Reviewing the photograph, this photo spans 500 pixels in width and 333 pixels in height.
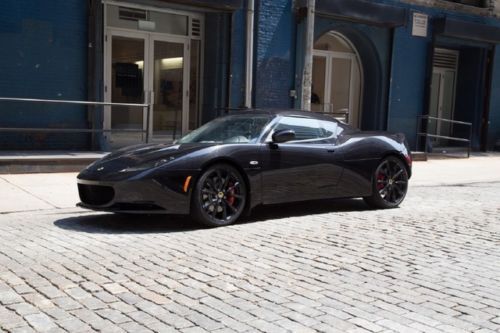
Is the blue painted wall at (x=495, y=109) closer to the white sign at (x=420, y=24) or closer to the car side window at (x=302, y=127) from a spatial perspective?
the white sign at (x=420, y=24)

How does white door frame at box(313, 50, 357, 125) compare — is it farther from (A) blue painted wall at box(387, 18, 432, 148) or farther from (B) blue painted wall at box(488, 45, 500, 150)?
(B) blue painted wall at box(488, 45, 500, 150)

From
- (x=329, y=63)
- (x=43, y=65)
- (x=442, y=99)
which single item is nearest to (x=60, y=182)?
(x=43, y=65)

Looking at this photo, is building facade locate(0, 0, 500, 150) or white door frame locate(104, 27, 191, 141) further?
white door frame locate(104, 27, 191, 141)

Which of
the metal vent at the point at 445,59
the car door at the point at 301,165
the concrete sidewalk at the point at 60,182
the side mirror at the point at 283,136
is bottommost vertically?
the concrete sidewalk at the point at 60,182

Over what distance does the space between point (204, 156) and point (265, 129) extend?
3.63ft

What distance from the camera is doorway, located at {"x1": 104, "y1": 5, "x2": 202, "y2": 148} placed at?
13.2 metres

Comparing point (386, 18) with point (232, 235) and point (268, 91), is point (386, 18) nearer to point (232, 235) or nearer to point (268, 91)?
point (268, 91)

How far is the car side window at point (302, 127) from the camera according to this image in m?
7.75

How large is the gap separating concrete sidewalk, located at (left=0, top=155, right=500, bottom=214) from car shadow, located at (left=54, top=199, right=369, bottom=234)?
1.04 meters

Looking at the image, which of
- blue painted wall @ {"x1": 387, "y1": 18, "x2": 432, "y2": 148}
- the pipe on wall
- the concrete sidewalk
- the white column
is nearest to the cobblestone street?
the concrete sidewalk

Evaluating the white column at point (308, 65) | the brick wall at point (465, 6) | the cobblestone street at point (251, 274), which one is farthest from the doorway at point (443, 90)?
the cobblestone street at point (251, 274)

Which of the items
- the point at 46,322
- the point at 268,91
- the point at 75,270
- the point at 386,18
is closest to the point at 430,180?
the point at 268,91

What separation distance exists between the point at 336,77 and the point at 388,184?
30.9 ft

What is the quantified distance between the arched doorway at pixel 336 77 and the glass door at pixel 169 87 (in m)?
4.18
